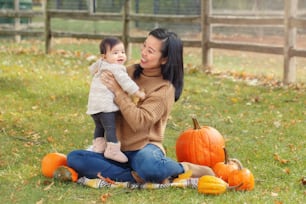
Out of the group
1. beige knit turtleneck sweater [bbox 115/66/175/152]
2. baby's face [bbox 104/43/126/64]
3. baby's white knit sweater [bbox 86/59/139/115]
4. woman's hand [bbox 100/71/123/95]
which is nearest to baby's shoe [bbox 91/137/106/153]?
beige knit turtleneck sweater [bbox 115/66/175/152]

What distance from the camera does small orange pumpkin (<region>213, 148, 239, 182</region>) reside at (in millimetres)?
4889

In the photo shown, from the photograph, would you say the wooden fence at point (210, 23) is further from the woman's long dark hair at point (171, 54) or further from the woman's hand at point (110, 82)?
the woman's hand at point (110, 82)

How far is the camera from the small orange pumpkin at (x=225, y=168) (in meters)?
4.89

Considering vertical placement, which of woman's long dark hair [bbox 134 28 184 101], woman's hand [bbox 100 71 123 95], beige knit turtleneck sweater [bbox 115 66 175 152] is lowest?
beige knit turtleneck sweater [bbox 115 66 175 152]

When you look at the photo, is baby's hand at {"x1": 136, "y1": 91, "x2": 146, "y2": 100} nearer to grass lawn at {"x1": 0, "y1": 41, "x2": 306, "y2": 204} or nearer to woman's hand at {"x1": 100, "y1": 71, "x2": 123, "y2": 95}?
woman's hand at {"x1": 100, "y1": 71, "x2": 123, "y2": 95}

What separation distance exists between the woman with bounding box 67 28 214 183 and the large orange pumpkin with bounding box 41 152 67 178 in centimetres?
11

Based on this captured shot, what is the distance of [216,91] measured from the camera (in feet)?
31.6

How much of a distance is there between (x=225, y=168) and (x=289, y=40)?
5902 millimetres

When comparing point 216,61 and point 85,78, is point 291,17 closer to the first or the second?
point 85,78

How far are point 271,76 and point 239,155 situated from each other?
5.56 meters

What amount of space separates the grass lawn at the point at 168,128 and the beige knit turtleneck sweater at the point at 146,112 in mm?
413

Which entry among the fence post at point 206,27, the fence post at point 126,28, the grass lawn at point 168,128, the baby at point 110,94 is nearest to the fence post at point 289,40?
the grass lawn at point 168,128

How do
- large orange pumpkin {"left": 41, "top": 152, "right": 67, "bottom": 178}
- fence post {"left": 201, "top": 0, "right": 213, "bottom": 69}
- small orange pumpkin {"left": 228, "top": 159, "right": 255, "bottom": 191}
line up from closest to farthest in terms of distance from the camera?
small orange pumpkin {"left": 228, "top": 159, "right": 255, "bottom": 191} → large orange pumpkin {"left": 41, "top": 152, "right": 67, "bottom": 178} → fence post {"left": 201, "top": 0, "right": 213, "bottom": 69}

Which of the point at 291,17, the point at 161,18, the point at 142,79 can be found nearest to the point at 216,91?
the point at 291,17
